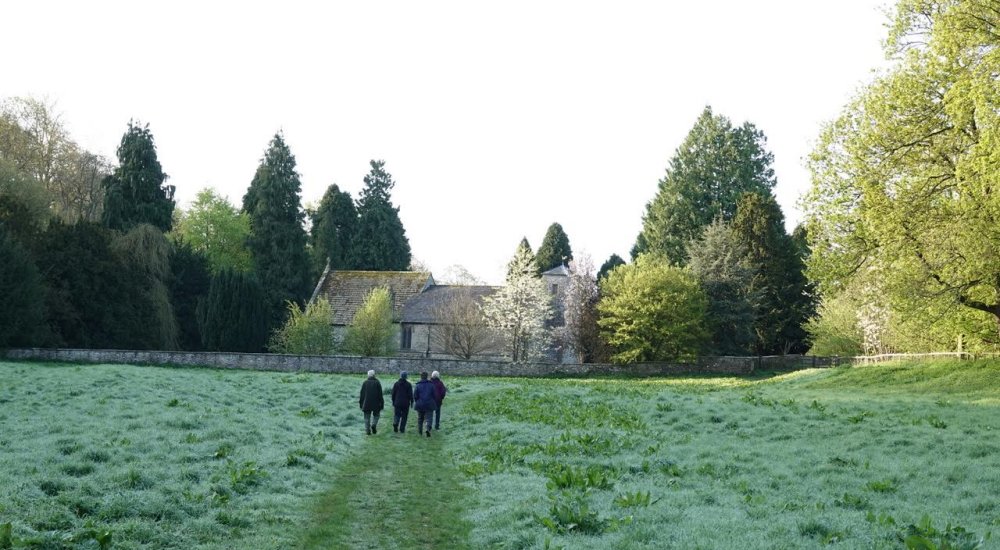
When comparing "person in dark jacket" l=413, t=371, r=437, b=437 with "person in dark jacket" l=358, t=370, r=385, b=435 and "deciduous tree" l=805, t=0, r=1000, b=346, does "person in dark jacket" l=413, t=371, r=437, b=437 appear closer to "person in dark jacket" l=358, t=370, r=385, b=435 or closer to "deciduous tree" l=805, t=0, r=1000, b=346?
"person in dark jacket" l=358, t=370, r=385, b=435

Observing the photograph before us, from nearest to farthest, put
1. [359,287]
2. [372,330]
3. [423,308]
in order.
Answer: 1. [372,330]
2. [423,308]
3. [359,287]

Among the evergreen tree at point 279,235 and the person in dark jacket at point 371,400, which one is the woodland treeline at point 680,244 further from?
the person in dark jacket at point 371,400

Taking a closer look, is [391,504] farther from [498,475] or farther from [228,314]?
[228,314]

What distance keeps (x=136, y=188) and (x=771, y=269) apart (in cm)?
4744

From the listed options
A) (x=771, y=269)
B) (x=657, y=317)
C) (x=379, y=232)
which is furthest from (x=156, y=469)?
(x=379, y=232)

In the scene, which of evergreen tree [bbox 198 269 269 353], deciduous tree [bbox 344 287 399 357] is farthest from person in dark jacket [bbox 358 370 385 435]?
evergreen tree [bbox 198 269 269 353]

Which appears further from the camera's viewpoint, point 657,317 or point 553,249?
point 553,249

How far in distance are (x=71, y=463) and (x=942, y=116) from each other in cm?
2690

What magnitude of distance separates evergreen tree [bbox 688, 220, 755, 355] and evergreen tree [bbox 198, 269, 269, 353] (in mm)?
31370

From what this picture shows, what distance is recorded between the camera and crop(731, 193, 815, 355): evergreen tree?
5903cm

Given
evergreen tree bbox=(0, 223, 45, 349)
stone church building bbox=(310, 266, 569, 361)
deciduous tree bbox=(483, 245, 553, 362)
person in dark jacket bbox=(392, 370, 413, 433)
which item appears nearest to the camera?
person in dark jacket bbox=(392, 370, 413, 433)

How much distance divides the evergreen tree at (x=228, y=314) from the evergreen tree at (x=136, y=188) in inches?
314

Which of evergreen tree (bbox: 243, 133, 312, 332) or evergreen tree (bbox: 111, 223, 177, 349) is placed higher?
evergreen tree (bbox: 243, 133, 312, 332)

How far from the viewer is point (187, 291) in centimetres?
6081
